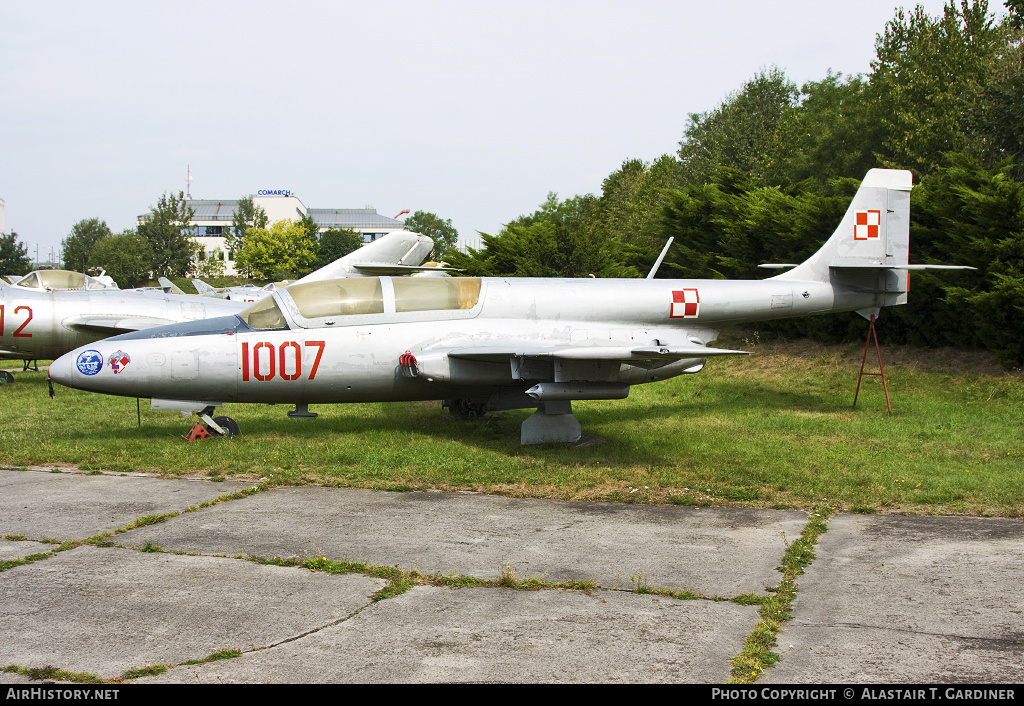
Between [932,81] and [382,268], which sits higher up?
[932,81]

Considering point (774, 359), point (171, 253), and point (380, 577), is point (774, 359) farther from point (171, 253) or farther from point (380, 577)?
point (171, 253)

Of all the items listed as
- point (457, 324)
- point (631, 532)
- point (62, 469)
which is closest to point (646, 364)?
point (457, 324)

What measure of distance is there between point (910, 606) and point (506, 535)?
9.05ft

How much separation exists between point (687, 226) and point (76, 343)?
13166 mm

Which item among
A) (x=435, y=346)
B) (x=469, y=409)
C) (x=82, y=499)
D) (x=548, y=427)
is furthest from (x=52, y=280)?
(x=548, y=427)

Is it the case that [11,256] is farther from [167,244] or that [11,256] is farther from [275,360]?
[275,360]

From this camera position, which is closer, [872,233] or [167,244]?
[872,233]

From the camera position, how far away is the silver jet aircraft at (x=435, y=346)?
9.11 m

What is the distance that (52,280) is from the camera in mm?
16281

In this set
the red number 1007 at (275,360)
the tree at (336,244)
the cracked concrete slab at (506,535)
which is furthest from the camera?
the tree at (336,244)

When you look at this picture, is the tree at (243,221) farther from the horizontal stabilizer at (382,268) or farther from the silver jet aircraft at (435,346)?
the silver jet aircraft at (435,346)

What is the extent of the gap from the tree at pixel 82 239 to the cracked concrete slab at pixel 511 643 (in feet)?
389

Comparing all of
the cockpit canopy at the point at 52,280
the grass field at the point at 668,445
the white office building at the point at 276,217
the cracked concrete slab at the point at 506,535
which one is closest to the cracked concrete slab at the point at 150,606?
the cracked concrete slab at the point at 506,535

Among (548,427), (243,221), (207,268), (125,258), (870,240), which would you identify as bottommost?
(548,427)
